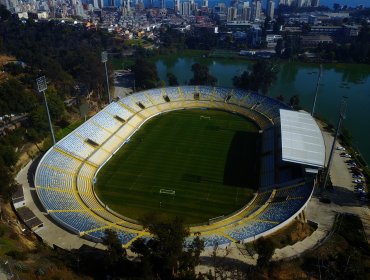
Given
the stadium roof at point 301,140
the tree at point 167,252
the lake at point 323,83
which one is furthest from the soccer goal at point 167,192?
the lake at point 323,83

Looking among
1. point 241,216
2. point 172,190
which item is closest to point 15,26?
point 172,190

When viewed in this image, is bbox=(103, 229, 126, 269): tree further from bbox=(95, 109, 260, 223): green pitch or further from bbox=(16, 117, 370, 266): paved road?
bbox=(95, 109, 260, 223): green pitch

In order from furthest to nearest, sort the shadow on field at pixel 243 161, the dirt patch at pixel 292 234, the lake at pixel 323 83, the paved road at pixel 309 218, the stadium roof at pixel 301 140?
1. the lake at pixel 323 83
2. the shadow on field at pixel 243 161
3. the stadium roof at pixel 301 140
4. the dirt patch at pixel 292 234
5. the paved road at pixel 309 218

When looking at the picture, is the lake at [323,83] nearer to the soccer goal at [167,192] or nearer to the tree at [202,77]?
the tree at [202,77]

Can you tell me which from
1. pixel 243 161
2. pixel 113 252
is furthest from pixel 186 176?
pixel 113 252

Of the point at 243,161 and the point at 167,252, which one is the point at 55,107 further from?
the point at 167,252

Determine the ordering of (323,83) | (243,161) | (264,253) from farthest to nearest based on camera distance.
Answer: (323,83), (243,161), (264,253)

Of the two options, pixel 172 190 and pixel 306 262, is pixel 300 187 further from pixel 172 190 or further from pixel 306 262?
pixel 172 190

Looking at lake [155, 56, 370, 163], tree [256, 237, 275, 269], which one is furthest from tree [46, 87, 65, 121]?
lake [155, 56, 370, 163]
